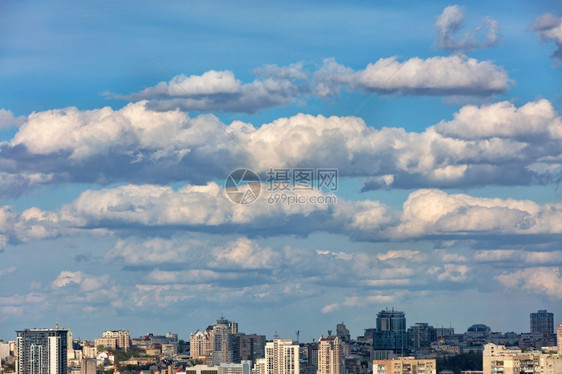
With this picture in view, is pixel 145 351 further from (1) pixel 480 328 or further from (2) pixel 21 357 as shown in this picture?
(1) pixel 480 328

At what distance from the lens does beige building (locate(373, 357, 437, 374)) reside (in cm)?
5250

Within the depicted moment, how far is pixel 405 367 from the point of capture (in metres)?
52.3

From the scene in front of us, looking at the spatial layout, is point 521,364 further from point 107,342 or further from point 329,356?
point 107,342

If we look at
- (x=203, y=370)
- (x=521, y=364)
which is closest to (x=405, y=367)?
(x=521, y=364)

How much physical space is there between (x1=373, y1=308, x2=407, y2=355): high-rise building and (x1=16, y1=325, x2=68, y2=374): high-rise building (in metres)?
18.5

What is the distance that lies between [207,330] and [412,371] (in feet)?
93.4

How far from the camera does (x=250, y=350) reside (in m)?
72.1

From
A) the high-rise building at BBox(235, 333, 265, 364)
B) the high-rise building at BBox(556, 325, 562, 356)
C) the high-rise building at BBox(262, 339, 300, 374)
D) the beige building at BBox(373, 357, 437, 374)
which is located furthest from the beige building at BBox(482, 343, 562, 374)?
the high-rise building at BBox(235, 333, 265, 364)

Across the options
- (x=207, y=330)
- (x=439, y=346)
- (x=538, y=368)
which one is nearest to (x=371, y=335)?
(x=439, y=346)

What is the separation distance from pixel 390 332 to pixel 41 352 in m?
20.7

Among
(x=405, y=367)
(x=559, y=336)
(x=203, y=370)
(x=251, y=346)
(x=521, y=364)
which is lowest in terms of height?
(x=203, y=370)

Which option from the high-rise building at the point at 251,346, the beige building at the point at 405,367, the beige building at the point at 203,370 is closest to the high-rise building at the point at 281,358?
the beige building at the point at 203,370

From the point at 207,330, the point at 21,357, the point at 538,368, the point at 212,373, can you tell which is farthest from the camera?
the point at 207,330

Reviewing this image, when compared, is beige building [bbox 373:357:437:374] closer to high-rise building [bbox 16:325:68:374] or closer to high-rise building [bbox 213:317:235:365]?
high-rise building [bbox 213:317:235:365]
